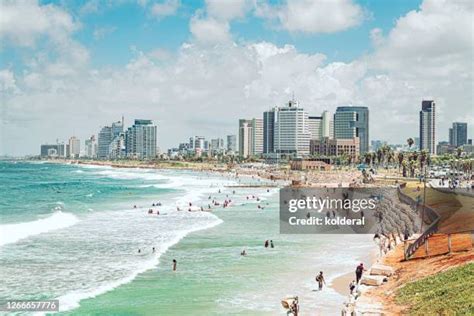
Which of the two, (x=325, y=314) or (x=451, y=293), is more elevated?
(x=451, y=293)

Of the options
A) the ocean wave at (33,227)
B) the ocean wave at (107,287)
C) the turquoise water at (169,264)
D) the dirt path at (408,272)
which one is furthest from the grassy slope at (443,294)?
the ocean wave at (33,227)

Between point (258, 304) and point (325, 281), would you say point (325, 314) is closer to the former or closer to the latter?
point (258, 304)

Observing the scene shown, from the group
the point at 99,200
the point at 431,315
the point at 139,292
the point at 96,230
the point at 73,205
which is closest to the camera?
the point at 431,315

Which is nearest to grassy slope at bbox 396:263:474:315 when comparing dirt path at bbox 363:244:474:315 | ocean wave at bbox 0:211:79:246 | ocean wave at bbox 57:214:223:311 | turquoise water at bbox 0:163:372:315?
dirt path at bbox 363:244:474:315

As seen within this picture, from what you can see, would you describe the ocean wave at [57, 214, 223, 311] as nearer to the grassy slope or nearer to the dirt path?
the dirt path

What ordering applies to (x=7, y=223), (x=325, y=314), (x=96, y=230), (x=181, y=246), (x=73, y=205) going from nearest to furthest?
(x=325, y=314), (x=181, y=246), (x=96, y=230), (x=7, y=223), (x=73, y=205)

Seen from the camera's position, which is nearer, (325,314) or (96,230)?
(325,314)

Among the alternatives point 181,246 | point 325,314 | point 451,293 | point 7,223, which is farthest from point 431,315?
point 7,223

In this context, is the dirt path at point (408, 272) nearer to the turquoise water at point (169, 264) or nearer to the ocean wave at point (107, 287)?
the turquoise water at point (169, 264)
